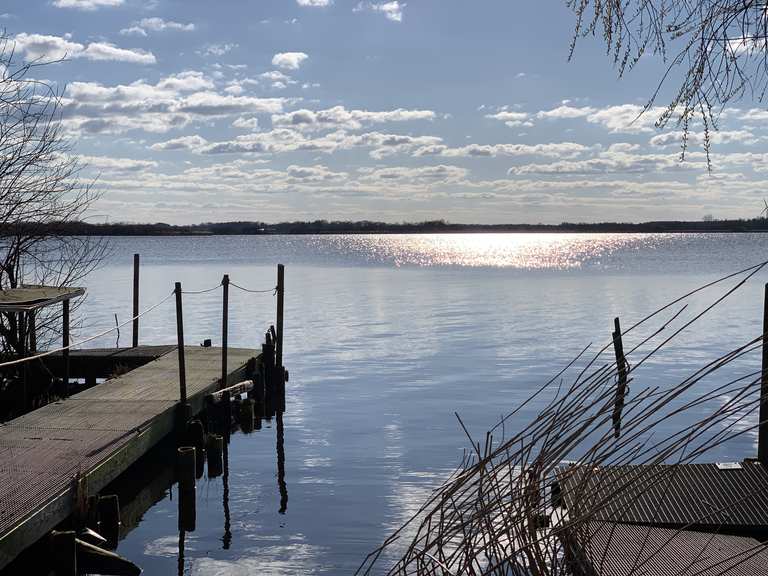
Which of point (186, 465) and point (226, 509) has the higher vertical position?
point (186, 465)

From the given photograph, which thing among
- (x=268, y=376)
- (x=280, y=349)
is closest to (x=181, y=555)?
(x=268, y=376)

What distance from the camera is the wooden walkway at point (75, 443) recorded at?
882 centimetres

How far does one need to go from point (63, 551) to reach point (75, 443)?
2.31 metres

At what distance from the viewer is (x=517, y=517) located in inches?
137

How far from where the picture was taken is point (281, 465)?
17.3m

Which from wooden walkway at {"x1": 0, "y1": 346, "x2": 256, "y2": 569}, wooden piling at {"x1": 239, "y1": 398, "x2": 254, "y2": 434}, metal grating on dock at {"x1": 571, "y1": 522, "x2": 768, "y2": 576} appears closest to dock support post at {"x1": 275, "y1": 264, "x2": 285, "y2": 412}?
wooden piling at {"x1": 239, "y1": 398, "x2": 254, "y2": 434}

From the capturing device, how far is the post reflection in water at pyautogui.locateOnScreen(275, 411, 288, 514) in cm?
1478

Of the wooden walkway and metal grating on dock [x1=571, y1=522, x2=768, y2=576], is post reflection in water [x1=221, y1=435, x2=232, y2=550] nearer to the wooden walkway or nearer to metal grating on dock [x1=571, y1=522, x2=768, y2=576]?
the wooden walkway

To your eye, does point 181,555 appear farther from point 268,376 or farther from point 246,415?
point 268,376

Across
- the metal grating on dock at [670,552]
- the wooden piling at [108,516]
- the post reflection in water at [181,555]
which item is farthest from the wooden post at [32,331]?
the metal grating on dock at [670,552]

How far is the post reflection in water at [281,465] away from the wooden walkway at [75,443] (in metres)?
2.06

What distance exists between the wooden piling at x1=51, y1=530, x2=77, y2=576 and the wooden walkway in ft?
0.53

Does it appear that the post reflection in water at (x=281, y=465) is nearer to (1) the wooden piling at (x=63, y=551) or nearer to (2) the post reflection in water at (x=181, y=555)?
(2) the post reflection in water at (x=181, y=555)

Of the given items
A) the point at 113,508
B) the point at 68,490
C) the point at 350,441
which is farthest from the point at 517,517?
the point at 350,441
